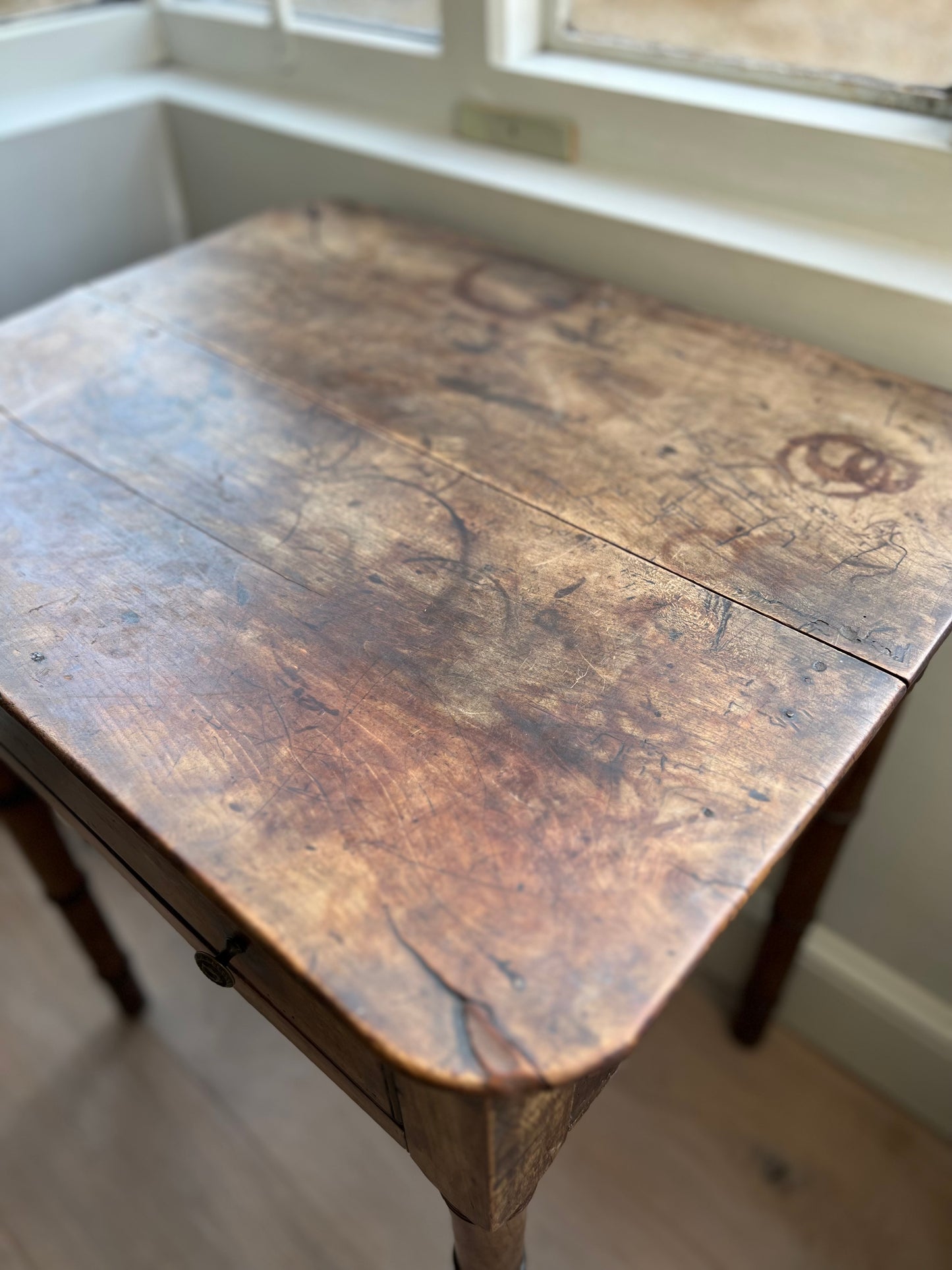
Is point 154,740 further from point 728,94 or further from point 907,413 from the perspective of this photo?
point 728,94

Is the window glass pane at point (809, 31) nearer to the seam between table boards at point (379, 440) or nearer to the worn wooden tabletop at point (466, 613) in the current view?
the worn wooden tabletop at point (466, 613)

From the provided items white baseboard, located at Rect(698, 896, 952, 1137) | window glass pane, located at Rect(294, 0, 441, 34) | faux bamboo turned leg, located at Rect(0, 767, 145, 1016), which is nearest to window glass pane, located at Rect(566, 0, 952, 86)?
window glass pane, located at Rect(294, 0, 441, 34)

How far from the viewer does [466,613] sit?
2.13 ft

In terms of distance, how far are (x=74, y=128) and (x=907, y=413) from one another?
117 centimetres

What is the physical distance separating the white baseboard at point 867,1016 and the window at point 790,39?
0.93 metres

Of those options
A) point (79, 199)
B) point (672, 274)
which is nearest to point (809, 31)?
point (672, 274)

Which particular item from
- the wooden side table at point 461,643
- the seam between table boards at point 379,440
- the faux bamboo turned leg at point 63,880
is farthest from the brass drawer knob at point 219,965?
the faux bamboo turned leg at point 63,880

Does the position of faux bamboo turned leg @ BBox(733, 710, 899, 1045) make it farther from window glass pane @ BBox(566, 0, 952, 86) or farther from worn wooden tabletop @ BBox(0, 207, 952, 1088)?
window glass pane @ BBox(566, 0, 952, 86)

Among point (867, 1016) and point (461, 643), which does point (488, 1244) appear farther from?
point (867, 1016)

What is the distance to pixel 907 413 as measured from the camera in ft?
2.67

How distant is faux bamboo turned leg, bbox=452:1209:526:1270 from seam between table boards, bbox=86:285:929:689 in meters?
0.40

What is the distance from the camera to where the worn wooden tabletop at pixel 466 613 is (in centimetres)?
48

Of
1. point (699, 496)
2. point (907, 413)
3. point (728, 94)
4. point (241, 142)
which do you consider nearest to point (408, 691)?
point (699, 496)

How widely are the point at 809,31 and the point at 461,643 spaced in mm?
783
